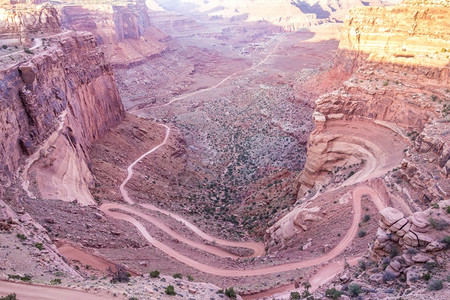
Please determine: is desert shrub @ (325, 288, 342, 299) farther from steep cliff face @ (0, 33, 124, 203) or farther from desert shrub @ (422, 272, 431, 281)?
steep cliff face @ (0, 33, 124, 203)

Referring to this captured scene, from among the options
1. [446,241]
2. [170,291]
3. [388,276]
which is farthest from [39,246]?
[446,241]

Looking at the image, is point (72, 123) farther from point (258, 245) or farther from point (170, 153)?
point (258, 245)

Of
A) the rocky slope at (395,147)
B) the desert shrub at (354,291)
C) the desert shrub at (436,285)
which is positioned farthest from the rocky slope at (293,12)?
the desert shrub at (436,285)

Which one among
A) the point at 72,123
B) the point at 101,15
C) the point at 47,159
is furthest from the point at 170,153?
the point at 101,15

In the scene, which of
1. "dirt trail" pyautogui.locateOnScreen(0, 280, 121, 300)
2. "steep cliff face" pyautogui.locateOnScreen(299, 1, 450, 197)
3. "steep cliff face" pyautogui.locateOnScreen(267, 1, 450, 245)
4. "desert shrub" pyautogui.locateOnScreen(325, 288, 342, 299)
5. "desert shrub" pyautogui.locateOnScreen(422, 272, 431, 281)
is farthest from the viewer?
"steep cliff face" pyautogui.locateOnScreen(299, 1, 450, 197)

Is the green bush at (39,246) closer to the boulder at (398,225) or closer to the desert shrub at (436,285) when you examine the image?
the boulder at (398,225)

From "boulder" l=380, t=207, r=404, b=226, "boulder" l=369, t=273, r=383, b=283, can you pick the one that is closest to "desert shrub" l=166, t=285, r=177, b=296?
"boulder" l=369, t=273, r=383, b=283

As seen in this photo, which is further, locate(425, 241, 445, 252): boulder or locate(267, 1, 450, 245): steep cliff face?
locate(267, 1, 450, 245): steep cliff face
